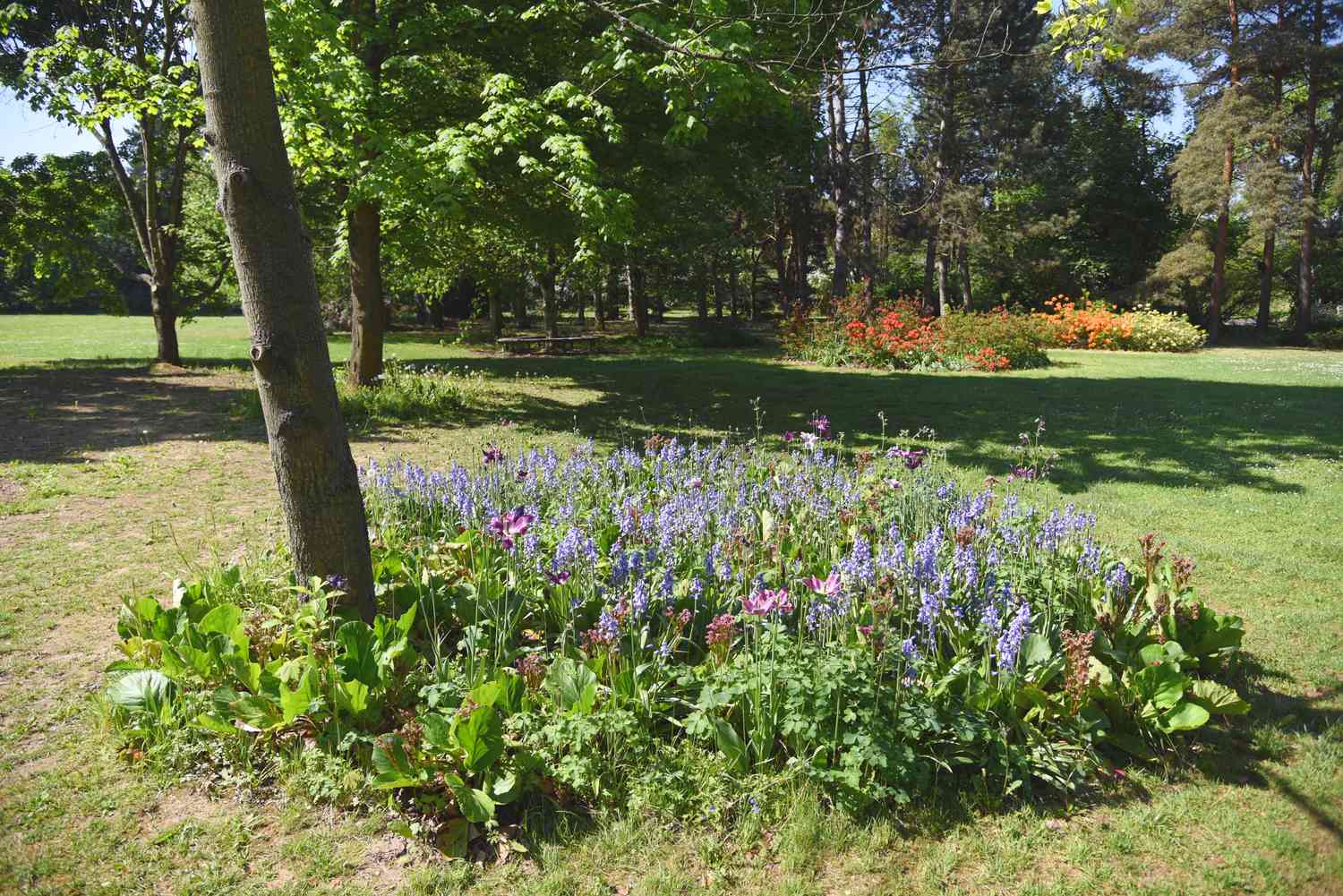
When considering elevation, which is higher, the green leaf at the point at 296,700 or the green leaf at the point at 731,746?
the green leaf at the point at 296,700

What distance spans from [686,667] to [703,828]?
2.38ft

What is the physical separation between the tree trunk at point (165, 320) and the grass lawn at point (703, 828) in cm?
307

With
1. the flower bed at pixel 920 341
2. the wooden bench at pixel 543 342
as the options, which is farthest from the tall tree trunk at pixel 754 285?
the flower bed at pixel 920 341

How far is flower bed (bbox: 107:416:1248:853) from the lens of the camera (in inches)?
116

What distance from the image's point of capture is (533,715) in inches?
124

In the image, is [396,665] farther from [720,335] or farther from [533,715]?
[720,335]

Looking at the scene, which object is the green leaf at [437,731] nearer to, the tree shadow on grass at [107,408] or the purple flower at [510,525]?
the purple flower at [510,525]

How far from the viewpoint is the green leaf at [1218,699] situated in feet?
11.2

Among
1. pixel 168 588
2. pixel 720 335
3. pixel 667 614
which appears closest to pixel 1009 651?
pixel 667 614

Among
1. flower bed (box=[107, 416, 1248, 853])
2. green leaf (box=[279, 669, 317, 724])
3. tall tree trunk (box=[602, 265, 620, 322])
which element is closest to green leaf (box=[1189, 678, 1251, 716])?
flower bed (box=[107, 416, 1248, 853])

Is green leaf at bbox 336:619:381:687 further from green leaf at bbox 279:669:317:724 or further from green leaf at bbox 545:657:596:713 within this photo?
green leaf at bbox 545:657:596:713

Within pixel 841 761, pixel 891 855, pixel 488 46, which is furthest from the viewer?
pixel 488 46

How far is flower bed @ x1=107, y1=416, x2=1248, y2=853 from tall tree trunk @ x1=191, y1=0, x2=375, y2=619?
0.29 m

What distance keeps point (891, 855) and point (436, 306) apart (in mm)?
36276
